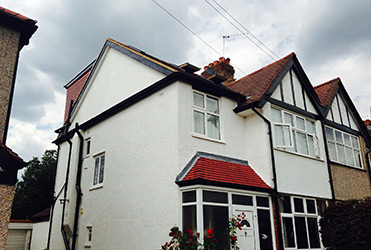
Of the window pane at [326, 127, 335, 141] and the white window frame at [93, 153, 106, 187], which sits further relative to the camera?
the window pane at [326, 127, 335, 141]

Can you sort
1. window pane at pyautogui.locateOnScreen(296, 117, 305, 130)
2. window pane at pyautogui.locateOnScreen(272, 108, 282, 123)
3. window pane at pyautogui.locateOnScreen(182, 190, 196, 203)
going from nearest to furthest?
window pane at pyautogui.locateOnScreen(182, 190, 196, 203) < window pane at pyautogui.locateOnScreen(272, 108, 282, 123) < window pane at pyautogui.locateOnScreen(296, 117, 305, 130)

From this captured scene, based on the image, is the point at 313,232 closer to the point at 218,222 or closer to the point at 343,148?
the point at 218,222

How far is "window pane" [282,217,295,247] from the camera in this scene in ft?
37.4

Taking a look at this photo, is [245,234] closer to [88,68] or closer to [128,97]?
[128,97]

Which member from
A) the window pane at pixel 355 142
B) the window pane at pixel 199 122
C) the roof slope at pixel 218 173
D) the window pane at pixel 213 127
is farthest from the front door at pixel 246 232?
the window pane at pixel 355 142

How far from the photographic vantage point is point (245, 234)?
10.2m

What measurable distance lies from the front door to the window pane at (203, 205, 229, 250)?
18.2 inches

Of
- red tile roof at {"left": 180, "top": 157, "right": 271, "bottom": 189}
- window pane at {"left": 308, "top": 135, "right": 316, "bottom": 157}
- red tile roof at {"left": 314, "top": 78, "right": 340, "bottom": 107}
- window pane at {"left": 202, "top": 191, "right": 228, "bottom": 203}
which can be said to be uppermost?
red tile roof at {"left": 314, "top": 78, "right": 340, "bottom": 107}

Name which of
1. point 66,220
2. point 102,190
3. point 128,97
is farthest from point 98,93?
point 66,220

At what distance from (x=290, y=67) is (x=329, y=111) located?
3.81m

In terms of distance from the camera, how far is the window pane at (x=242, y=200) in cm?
1018

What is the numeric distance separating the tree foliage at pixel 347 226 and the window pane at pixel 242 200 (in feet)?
11.1

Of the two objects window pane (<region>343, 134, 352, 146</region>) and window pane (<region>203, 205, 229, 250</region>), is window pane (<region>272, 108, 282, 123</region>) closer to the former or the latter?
window pane (<region>203, 205, 229, 250</region>)

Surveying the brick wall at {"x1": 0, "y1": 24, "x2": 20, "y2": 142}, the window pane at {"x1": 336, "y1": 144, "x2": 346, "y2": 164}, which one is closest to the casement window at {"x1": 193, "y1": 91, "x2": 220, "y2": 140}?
the brick wall at {"x1": 0, "y1": 24, "x2": 20, "y2": 142}
